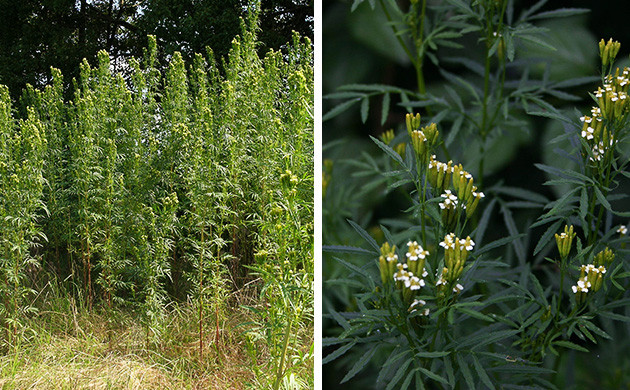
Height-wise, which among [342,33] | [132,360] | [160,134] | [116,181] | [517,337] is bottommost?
[132,360]

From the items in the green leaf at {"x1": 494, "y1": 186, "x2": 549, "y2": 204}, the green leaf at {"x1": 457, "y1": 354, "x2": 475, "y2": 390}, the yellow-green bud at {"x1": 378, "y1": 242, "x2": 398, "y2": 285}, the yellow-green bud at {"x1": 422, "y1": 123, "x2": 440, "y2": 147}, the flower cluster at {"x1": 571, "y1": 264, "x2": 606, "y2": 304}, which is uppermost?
the yellow-green bud at {"x1": 422, "y1": 123, "x2": 440, "y2": 147}

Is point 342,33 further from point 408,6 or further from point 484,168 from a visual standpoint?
point 484,168

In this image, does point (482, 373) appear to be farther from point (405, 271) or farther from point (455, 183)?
point (455, 183)

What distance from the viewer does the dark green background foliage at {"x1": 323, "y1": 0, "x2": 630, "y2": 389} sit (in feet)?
5.07

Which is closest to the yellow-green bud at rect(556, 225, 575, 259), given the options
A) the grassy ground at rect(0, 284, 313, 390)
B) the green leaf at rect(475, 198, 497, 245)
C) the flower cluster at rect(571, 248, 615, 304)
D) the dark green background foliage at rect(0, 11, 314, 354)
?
the flower cluster at rect(571, 248, 615, 304)

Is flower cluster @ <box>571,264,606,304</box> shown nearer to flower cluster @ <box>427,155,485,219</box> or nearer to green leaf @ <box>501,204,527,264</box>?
green leaf @ <box>501,204,527,264</box>

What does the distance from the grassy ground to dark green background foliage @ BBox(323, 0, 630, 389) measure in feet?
3.08

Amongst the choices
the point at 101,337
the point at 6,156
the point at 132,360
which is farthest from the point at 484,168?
the point at 6,156

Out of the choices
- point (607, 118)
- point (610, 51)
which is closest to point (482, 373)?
point (607, 118)

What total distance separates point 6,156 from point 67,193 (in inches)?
13.2

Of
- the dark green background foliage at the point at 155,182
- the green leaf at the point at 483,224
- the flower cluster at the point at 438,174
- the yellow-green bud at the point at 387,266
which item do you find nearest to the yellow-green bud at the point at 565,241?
the green leaf at the point at 483,224

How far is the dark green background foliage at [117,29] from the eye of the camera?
3543 millimetres

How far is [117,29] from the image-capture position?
3.81 metres

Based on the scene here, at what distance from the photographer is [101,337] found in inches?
109
